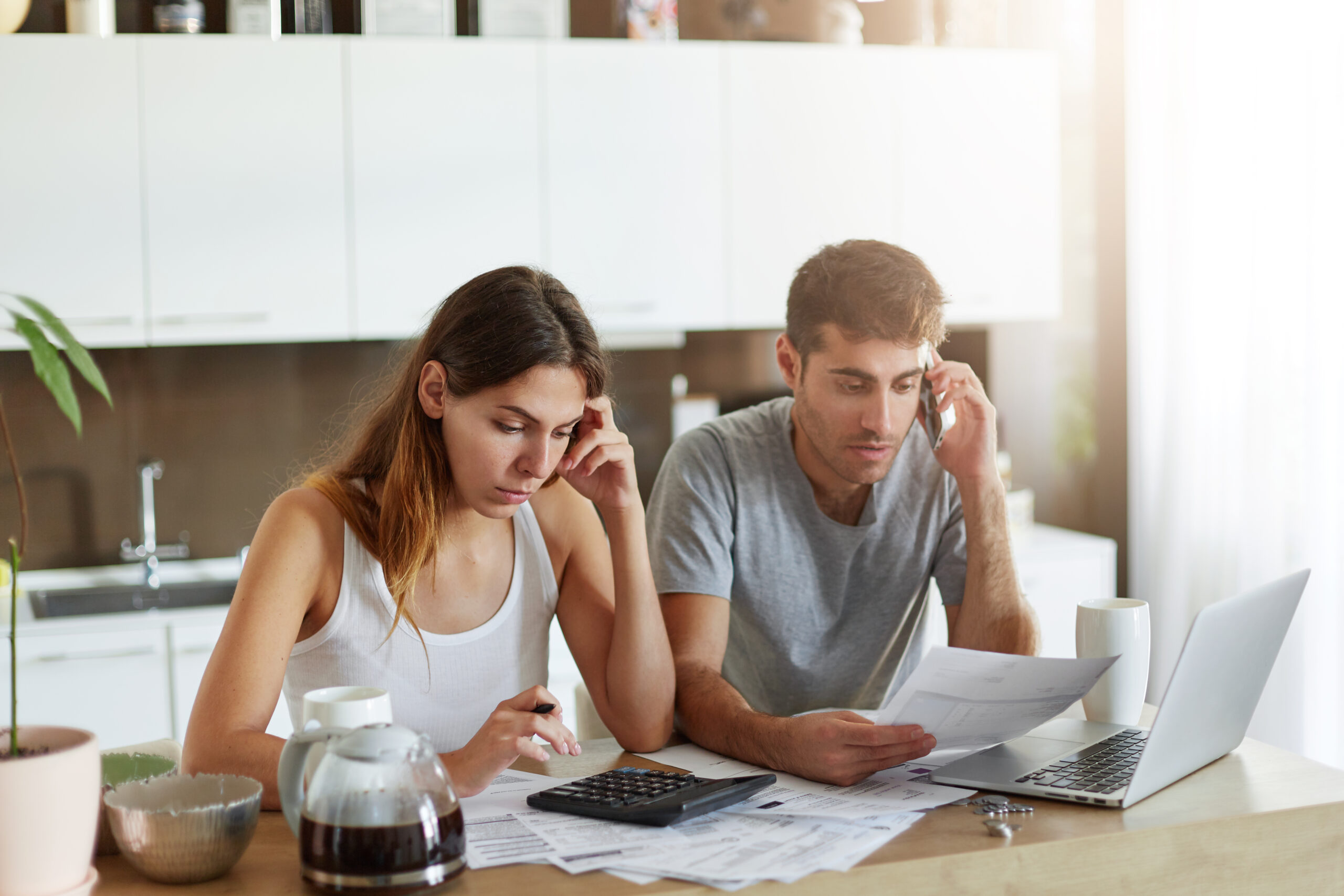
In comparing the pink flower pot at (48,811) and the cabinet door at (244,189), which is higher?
the cabinet door at (244,189)

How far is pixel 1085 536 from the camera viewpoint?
3.41m

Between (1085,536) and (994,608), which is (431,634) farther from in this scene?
(1085,536)

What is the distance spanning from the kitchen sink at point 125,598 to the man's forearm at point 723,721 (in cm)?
158

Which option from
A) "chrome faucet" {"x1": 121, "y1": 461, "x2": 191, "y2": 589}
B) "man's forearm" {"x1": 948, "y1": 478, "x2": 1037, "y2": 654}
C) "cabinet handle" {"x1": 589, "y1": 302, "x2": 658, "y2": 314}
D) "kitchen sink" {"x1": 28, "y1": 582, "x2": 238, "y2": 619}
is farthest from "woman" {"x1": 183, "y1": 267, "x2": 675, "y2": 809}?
"chrome faucet" {"x1": 121, "y1": 461, "x2": 191, "y2": 589}

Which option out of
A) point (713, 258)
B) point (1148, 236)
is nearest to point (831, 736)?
point (713, 258)

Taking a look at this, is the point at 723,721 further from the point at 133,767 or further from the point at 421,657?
the point at 133,767

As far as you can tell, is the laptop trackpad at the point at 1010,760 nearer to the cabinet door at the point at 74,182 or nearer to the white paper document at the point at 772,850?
the white paper document at the point at 772,850

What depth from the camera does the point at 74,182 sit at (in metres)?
2.74

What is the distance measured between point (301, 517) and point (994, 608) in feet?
3.06

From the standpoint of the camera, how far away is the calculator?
111cm

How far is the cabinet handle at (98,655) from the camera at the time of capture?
2545mm

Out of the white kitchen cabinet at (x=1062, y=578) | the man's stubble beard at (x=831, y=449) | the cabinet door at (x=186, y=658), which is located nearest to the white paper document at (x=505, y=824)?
the man's stubble beard at (x=831, y=449)

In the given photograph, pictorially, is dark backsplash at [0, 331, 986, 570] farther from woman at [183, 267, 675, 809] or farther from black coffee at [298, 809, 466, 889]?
black coffee at [298, 809, 466, 889]

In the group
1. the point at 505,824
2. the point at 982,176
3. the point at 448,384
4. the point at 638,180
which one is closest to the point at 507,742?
the point at 505,824
